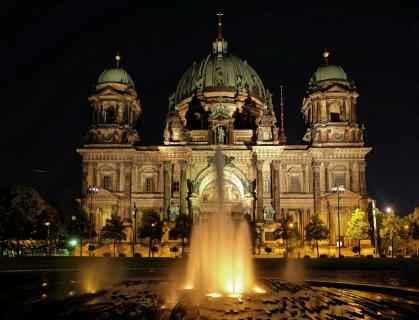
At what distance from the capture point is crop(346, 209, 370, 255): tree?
71.2 m

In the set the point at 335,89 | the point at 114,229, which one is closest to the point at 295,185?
the point at 335,89

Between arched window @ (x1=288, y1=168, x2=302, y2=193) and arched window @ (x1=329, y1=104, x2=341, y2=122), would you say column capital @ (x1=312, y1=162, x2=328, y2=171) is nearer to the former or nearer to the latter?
arched window @ (x1=288, y1=168, x2=302, y2=193)

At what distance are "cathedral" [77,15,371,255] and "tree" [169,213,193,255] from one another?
9.31ft

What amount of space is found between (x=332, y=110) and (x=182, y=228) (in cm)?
3255

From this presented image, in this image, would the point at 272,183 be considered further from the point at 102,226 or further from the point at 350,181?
the point at 102,226

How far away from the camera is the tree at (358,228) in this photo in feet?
234

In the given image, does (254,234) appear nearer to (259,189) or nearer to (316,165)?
(259,189)

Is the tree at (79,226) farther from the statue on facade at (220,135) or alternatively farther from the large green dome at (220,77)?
the large green dome at (220,77)

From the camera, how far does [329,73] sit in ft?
285

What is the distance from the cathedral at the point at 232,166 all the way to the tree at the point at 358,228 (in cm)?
419

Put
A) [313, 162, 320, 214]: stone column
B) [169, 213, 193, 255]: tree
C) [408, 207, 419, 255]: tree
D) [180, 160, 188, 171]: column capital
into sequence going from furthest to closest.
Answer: [180, 160, 188, 171]: column capital → [313, 162, 320, 214]: stone column → [408, 207, 419, 255]: tree → [169, 213, 193, 255]: tree

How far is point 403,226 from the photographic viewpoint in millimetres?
79625

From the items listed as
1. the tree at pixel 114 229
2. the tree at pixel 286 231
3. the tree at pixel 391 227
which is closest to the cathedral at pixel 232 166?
the tree at pixel 286 231

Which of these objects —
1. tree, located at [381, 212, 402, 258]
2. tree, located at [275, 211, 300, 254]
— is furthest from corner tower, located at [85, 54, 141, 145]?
tree, located at [381, 212, 402, 258]
